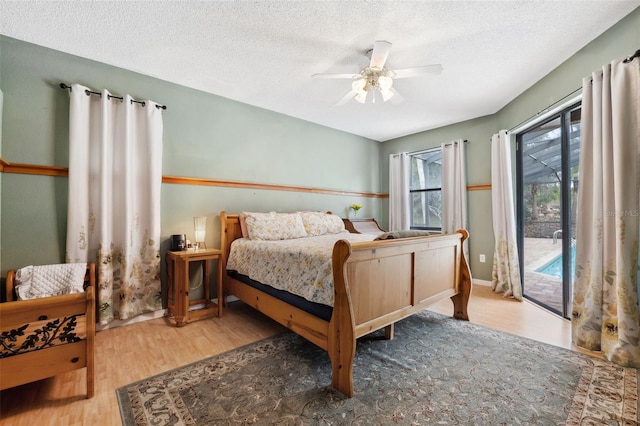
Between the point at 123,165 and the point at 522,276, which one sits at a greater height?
the point at 123,165

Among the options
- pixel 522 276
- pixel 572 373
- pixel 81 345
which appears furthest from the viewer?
pixel 522 276

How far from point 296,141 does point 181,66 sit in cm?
173

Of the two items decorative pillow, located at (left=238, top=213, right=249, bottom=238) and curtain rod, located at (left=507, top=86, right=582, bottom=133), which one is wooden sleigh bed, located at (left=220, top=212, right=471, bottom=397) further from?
curtain rod, located at (left=507, top=86, right=582, bottom=133)

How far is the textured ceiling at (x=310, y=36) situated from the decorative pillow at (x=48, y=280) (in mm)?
1821

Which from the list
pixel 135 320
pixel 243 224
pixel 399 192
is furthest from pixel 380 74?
pixel 135 320

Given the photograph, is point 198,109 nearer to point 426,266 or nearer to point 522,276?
point 426,266

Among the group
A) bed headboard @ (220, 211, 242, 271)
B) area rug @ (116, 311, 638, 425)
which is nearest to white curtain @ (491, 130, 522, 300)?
area rug @ (116, 311, 638, 425)

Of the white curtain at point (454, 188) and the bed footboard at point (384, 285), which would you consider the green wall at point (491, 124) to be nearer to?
the white curtain at point (454, 188)

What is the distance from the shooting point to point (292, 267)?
2027mm

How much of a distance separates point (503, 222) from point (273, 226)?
2945 mm

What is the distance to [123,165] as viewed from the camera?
251cm

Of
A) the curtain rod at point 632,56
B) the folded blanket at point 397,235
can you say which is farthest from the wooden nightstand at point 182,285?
the curtain rod at point 632,56

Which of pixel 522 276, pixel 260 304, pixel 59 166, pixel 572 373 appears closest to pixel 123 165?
pixel 59 166

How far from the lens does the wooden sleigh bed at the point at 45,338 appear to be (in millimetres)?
1315
